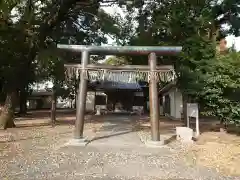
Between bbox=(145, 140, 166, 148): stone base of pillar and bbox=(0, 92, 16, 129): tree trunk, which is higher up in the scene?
bbox=(0, 92, 16, 129): tree trunk

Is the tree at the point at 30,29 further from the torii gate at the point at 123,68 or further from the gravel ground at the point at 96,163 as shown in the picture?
the gravel ground at the point at 96,163

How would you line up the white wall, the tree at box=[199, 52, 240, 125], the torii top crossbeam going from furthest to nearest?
the white wall → the tree at box=[199, 52, 240, 125] → the torii top crossbeam

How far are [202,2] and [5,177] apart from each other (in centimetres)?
1537

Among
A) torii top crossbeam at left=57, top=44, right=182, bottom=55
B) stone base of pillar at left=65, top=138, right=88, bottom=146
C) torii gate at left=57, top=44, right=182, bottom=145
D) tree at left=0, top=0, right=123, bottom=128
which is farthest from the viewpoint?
tree at left=0, top=0, right=123, bottom=128

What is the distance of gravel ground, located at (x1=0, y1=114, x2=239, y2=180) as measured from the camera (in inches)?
318

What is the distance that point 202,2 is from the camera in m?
19.3

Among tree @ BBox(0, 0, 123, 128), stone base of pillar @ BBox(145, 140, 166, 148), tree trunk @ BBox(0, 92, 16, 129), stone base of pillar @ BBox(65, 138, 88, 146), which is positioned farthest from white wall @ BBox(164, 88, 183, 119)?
stone base of pillar @ BBox(65, 138, 88, 146)

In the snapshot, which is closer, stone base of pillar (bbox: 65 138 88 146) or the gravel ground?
the gravel ground

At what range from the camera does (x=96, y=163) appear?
31.1 ft

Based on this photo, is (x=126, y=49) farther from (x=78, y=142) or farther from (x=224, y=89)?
(x=224, y=89)

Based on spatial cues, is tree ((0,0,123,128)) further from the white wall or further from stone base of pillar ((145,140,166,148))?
the white wall

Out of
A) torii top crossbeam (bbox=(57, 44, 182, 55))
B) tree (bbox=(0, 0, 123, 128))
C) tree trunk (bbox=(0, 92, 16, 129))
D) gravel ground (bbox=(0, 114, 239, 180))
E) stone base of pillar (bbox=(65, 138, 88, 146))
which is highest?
tree (bbox=(0, 0, 123, 128))

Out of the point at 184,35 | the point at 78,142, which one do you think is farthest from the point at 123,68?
the point at 184,35

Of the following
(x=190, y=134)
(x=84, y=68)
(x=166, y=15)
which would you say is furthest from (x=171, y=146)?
(x=166, y=15)
